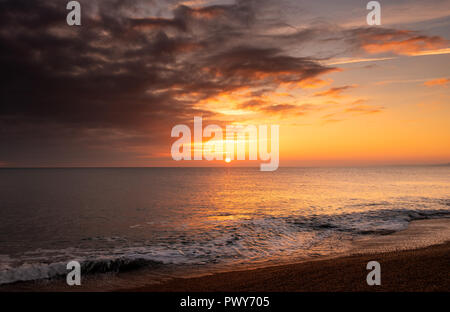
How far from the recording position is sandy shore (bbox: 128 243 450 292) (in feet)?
24.3

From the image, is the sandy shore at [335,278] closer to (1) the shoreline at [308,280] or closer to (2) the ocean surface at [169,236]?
(1) the shoreline at [308,280]

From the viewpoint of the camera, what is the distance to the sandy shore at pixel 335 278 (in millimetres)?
7414

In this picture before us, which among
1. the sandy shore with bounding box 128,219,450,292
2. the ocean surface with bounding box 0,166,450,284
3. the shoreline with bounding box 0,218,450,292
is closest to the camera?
the sandy shore with bounding box 128,219,450,292

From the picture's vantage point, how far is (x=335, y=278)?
27.4 feet

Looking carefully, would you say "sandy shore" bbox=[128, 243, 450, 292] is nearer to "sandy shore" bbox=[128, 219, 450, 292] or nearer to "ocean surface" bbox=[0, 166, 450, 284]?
"sandy shore" bbox=[128, 219, 450, 292]

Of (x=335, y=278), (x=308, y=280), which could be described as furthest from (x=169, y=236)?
(x=335, y=278)

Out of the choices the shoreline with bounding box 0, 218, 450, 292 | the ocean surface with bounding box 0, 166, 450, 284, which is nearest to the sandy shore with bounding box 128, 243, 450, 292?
the shoreline with bounding box 0, 218, 450, 292

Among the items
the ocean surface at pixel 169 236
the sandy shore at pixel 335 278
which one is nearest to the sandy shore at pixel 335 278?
the sandy shore at pixel 335 278

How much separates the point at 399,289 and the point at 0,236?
21.2 metres

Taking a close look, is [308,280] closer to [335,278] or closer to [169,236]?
[335,278]

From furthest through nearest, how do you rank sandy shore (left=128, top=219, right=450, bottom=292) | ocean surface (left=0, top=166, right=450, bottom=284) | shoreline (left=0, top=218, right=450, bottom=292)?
ocean surface (left=0, top=166, right=450, bottom=284), shoreline (left=0, top=218, right=450, bottom=292), sandy shore (left=128, top=219, right=450, bottom=292)
